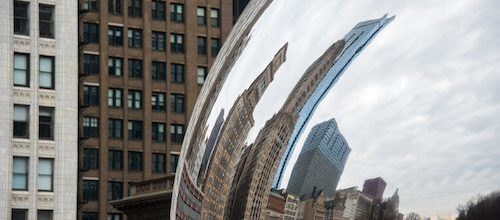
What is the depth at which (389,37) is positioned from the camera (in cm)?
249

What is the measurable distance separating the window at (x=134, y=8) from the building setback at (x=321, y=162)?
80.7 metres

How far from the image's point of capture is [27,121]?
194ft

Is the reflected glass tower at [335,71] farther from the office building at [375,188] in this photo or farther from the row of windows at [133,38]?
the row of windows at [133,38]

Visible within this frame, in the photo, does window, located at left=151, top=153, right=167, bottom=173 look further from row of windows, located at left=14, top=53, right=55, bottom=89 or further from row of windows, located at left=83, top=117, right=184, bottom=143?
row of windows, located at left=14, top=53, right=55, bottom=89

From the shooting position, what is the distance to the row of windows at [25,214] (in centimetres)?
5744

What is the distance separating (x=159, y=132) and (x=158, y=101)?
1914mm

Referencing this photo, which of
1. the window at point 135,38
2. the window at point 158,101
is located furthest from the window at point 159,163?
the window at point 135,38

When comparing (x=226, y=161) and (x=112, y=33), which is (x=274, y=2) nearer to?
(x=226, y=161)

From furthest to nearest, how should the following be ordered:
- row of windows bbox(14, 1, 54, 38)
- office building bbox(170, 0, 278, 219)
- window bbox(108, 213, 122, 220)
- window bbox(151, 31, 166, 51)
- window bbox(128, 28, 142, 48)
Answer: window bbox(151, 31, 166, 51), window bbox(128, 28, 142, 48), window bbox(108, 213, 122, 220), row of windows bbox(14, 1, 54, 38), office building bbox(170, 0, 278, 219)

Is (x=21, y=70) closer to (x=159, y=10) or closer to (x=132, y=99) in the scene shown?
(x=132, y=99)

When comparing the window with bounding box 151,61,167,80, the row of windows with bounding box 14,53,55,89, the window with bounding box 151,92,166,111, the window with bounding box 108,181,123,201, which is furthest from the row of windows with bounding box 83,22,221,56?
the row of windows with bounding box 14,53,55,89

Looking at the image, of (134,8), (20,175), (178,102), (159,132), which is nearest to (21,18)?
(20,175)

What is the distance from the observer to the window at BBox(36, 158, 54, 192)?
5784cm

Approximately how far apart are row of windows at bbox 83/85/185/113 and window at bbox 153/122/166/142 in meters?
0.98
